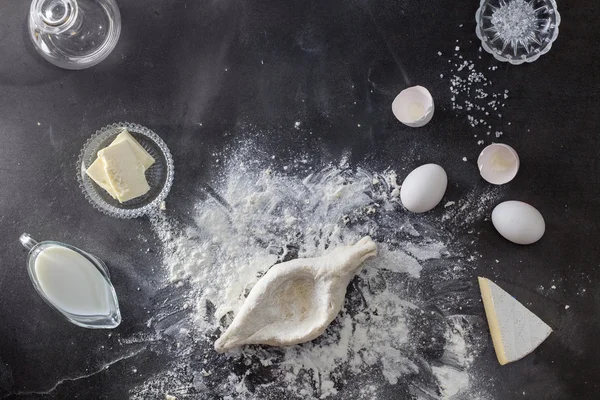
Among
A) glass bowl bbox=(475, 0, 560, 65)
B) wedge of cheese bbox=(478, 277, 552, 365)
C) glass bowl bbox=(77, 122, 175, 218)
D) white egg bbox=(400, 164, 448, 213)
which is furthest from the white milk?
glass bowl bbox=(475, 0, 560, 65)

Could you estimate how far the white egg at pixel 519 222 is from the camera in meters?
1.46

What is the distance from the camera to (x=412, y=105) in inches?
59.9

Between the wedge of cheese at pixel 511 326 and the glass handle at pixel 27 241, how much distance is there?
1.20 meters

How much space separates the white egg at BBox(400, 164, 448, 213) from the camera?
146cm

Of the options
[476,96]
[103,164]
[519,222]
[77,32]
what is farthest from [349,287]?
[77,32]

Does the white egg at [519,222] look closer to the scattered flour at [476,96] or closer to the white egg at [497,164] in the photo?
the white egg at [497,164]

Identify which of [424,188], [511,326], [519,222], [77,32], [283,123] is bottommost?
[511,326]

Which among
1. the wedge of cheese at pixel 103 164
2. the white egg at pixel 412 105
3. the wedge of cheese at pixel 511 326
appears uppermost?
the wedge of cheese at pixel 103 164

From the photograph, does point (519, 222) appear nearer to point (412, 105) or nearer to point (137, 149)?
point (412, 105)

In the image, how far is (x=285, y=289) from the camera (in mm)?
1510

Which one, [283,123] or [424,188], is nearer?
[424,188]

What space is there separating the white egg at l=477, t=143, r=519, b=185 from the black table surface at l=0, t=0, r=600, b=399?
0.12 ft

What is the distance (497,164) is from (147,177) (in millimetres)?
928

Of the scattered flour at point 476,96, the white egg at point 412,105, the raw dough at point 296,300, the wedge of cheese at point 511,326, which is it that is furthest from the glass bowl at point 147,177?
the wedge of cheese at point 511,326
